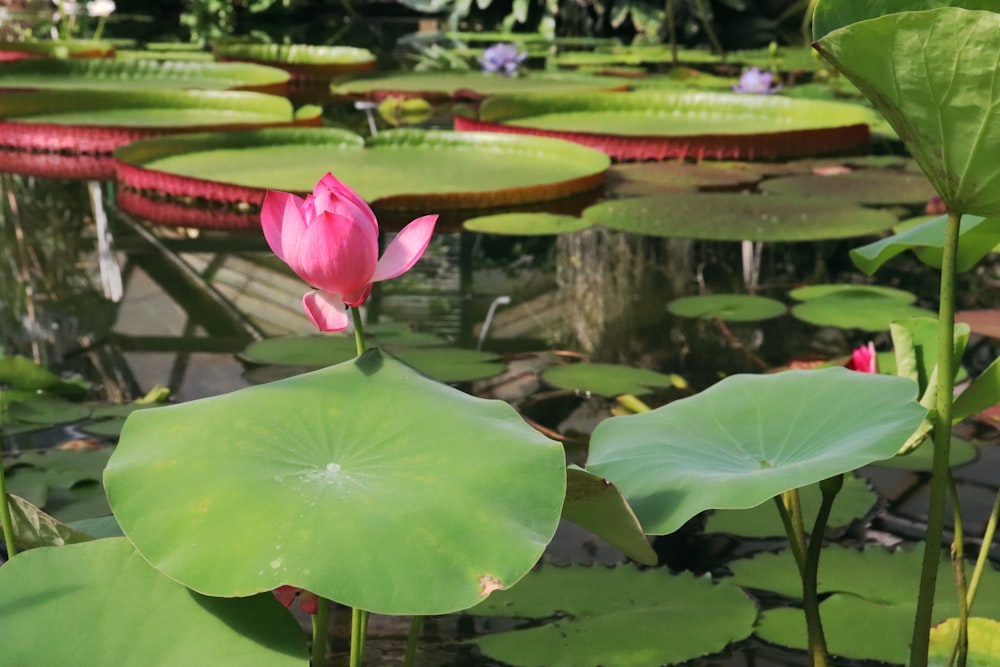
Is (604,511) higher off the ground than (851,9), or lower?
lower

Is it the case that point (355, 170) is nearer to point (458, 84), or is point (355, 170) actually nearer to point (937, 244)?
point (937, 244)

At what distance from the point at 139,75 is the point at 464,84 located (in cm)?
136

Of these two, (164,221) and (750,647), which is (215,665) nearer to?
(750,647)

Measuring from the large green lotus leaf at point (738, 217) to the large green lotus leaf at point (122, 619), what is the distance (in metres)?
1.78

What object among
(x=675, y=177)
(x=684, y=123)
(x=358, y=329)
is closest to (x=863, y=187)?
(x=675, y=177)

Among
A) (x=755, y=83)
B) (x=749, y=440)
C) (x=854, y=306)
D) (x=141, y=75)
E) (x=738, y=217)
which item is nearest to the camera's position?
(x=749, y=440)

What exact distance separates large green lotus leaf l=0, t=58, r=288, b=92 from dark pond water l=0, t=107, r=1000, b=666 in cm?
209

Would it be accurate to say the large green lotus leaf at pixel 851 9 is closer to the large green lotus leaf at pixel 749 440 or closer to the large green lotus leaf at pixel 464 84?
the large green lotus leaf at pixel 749 440

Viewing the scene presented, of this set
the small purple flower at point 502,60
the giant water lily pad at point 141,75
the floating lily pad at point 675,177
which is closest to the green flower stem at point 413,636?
the floating lily pad at point 675,177

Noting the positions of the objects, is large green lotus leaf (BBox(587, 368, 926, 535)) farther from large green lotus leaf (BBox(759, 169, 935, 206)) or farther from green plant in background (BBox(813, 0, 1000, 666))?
large green lotus leaf (BBox(759, 169, 935, 206))

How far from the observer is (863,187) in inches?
112

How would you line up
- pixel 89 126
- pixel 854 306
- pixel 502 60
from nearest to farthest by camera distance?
pixel 854 306 < pixel 89 126 < pixel 502 60

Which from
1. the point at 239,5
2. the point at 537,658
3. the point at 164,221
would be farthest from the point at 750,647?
the point at 239,5

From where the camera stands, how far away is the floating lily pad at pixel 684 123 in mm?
3289
